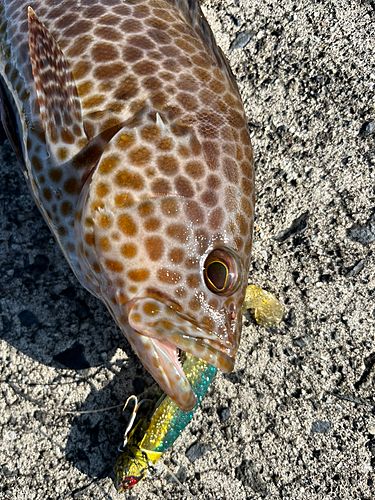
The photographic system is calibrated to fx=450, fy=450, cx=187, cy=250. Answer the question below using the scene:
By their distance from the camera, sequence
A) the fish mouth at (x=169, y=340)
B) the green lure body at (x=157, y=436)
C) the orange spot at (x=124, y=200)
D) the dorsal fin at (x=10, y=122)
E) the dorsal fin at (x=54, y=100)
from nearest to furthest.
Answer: the fish mouth at (x=169, y=340) < the orange spot at (x=124, y=200) < the dorsal fin at (x=54, y=100) < the green lure body at (x=157, y=436) < the dorsal fin at (x=10, y=122)

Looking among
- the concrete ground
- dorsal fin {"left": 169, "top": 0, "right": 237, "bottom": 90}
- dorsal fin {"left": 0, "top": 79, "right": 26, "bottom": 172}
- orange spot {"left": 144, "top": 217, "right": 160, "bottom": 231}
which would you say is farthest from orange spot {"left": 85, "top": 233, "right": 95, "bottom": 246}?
dorsal fin {"left": 169, "top": 0, "right": 237, "bottom": 90}

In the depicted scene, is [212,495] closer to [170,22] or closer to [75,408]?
[75,408]

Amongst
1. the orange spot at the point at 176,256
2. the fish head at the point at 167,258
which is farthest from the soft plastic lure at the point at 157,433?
the orange spot at the point at 176,256

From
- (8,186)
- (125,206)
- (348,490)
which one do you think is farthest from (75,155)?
(348,490)

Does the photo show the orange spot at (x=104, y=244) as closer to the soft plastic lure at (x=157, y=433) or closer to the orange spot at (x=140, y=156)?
the orange spot at (x=140, y=156)

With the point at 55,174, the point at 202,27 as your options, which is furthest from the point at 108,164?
the point at 202,27

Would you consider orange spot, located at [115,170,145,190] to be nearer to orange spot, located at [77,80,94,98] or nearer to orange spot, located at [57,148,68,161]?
orange spot, located at [57,148,68,161]
